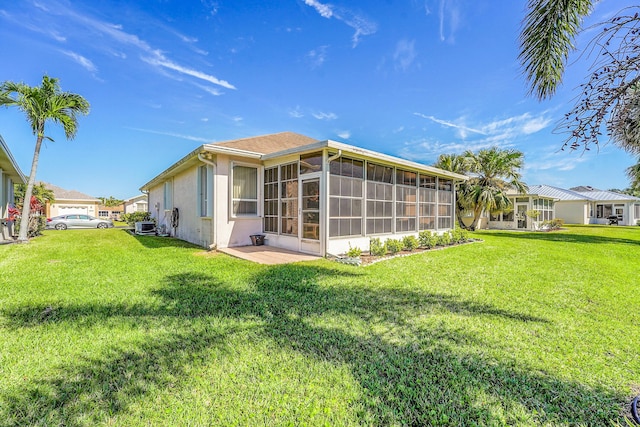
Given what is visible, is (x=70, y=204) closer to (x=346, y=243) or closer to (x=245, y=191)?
(x=245, y=191)

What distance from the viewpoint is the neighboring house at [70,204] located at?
31.5 metres

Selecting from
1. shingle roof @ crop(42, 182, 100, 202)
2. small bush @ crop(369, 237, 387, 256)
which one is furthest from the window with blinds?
shingle roof @ crop(42, 182, 100, 202)

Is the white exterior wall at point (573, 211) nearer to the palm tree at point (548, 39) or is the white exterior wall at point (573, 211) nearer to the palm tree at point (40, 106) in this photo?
the palm tree at point (548, 39)

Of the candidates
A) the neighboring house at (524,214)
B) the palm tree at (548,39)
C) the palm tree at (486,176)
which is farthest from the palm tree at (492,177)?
the palm tree at (548,39)

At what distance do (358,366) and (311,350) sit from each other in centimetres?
53

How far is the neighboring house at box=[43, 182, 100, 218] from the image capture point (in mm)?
31500

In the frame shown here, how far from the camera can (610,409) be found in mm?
2164

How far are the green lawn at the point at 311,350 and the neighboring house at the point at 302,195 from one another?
2992 mm

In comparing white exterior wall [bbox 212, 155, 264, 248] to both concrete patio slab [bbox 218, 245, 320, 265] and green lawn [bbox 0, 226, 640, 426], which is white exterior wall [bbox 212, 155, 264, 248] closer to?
concrete patio slab [bbox 218, 245, 320, 265]

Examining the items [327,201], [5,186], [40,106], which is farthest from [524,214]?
[5,186]

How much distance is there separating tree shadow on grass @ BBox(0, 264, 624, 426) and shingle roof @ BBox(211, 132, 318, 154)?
721cm

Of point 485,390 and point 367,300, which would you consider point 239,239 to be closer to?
point 367,300

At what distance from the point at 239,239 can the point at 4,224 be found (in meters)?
11.3

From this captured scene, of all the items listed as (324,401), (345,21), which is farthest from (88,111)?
(324,401)
